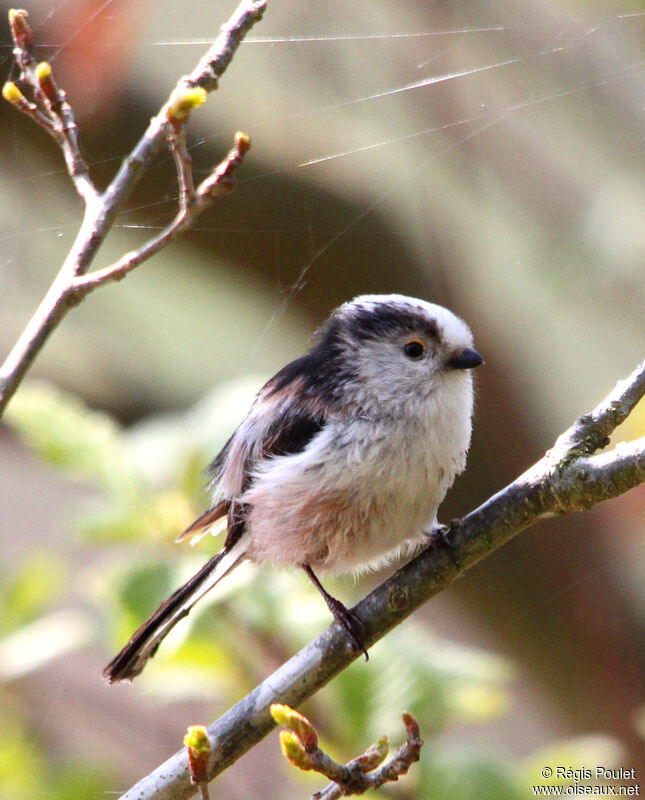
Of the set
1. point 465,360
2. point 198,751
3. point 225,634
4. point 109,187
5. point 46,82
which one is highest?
point 46,82

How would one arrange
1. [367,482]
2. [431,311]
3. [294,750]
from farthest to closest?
1. [431,311]
2. [367,482]
3. [294,750]

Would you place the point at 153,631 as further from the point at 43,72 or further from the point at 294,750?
the point at 43,72

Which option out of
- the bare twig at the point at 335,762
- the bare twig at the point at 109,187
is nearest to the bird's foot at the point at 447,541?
the bare twig at the point at 335,762

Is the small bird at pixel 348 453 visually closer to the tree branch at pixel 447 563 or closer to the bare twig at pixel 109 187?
the tree branch at pixel 447 563

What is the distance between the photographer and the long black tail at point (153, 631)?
138 centimetres

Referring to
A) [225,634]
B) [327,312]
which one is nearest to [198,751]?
[225,634]

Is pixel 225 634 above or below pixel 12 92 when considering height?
below

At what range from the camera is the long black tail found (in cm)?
138

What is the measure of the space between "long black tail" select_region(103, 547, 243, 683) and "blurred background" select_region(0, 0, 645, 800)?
0.05 metres

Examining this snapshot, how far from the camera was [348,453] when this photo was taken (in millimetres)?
1350

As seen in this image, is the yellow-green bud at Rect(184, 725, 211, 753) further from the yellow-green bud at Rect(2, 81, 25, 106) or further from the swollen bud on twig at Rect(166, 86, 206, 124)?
the yellow-green bud at Rect(2, 81, 25, 106)

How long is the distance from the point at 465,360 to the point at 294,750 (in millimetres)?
671

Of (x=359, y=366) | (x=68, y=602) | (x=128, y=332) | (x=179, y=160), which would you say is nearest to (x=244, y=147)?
(x=179, y=160)

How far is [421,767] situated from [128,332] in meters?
1.76
